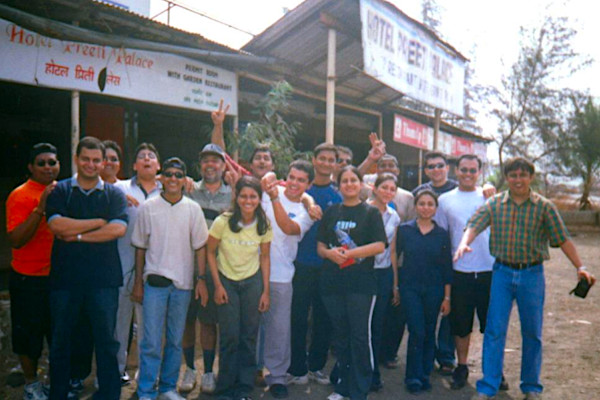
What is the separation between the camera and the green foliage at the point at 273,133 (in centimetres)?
741

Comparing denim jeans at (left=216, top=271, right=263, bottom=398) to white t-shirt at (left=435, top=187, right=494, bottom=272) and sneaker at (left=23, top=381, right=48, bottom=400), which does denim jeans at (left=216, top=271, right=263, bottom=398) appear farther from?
Result: white t-shirt at (left=435, top=187, right=494, bottom=272)

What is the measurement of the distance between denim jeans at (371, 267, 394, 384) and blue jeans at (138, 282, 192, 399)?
62.1 inches

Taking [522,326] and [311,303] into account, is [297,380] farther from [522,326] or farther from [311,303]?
[522,326]

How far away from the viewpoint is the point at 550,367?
4.69m

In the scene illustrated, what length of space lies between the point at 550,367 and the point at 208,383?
3287 mm

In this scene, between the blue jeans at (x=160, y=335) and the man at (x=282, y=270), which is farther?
the man at (x=282, y=270)

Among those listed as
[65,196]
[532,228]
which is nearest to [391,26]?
[532,228]

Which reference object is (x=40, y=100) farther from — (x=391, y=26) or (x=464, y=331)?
(x=464, y=331)

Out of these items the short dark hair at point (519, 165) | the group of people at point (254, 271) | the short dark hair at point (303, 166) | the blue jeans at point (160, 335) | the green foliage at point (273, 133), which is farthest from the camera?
the green foliage at point (273, 133)

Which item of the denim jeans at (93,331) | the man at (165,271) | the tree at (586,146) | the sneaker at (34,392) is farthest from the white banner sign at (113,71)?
the tree at (586,146)

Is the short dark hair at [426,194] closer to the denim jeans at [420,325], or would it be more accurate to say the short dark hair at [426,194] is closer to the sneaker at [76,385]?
the denim jeans at [420,325]

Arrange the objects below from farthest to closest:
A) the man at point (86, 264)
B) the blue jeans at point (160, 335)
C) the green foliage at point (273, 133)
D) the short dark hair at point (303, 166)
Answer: the green foliage at point (273, 133), the short dark hair at point (303, 166), the blue jeans at point (160, 335), the man at point (86, 264)

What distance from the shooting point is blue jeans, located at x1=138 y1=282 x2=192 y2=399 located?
3.60 meters

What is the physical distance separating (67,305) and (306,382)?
6.76 ft
